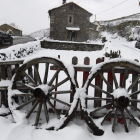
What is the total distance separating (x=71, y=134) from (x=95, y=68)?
1.12 metres

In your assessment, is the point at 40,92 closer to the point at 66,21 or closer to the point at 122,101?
the point at 122,101

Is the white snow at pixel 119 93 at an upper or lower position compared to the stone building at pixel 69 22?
lower

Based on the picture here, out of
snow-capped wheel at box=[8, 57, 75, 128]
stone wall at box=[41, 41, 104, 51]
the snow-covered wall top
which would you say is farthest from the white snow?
stone wall at box=[41, 41, 104, 51]

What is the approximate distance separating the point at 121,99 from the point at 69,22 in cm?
2440

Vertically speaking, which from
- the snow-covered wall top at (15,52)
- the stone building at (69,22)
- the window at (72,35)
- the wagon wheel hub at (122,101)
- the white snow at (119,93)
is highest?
the stone building at (69,22)

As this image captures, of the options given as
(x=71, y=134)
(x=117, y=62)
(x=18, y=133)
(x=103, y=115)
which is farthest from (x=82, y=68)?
(x=18, y=133)

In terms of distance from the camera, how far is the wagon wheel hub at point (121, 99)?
91.2 inches

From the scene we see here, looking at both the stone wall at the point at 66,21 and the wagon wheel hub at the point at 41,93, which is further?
the stone wall at the point at 66,21

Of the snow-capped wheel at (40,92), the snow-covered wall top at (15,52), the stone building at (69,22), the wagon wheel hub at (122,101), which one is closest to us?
the wagon wheel hub at (122,101)

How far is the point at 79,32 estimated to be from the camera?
25.8 meters

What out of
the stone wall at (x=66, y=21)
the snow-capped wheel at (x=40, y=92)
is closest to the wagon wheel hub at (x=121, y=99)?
the snow-capped wheel at (x=40, y=92)

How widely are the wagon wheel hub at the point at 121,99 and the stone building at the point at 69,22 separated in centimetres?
2341

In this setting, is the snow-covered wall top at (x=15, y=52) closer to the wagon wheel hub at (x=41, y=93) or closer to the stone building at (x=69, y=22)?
the wagon wheel hub at (x=41, y=93)

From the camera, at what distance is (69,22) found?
2506 cm
